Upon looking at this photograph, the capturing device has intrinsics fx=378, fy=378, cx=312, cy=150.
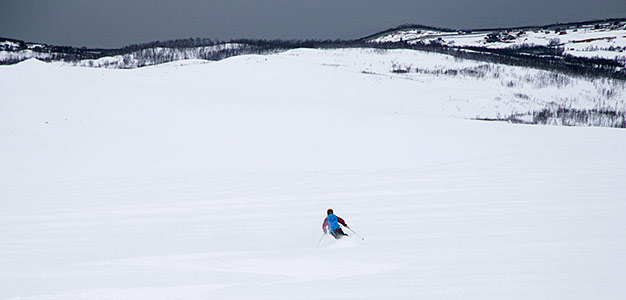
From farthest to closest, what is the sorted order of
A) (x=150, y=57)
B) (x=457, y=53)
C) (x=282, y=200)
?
1. (x=150, y=57)
2. (x=457, y=53)
3. (x=282, y=200)

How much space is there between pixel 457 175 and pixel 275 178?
510 centimetres

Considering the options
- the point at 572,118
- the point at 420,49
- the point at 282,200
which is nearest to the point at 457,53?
the point at 420,49

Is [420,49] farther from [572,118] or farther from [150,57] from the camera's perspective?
[150,57]

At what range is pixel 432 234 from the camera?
5.85m

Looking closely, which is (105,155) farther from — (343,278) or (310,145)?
(343,278)

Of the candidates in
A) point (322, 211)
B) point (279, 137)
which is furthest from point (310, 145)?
point (322, 211)

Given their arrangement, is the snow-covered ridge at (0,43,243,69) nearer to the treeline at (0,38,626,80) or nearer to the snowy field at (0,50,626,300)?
the treeline at (0,38,626,80)

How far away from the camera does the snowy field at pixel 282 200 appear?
4.34 metres

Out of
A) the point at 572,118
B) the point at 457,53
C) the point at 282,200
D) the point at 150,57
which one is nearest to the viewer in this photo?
the point at 282,200

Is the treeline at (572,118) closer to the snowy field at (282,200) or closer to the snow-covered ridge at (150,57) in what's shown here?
the snowy field at (282,200)

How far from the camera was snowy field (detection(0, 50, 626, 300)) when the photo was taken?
4.34m

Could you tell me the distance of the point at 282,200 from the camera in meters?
8.80

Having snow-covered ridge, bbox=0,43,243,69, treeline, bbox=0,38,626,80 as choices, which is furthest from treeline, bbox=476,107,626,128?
snow-covered ridge, bbox=0,43,243,69

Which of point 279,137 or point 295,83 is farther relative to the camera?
point 295,83
